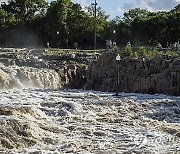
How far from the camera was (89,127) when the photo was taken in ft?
59.6

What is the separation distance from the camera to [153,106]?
79.9 ft

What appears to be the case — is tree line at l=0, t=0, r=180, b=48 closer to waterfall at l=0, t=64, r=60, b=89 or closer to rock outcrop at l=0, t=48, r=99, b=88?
rock outcrop at l=0, t=48, r=99, b=88

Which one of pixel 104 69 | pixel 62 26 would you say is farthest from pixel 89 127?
pixel 62 26

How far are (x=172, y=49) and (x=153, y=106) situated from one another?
30.7 ft

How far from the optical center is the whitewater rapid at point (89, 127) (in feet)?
50.3

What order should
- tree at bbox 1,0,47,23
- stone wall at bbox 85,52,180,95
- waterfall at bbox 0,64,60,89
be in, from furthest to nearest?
tree at bbox 1,0,47,23 → waterfall at bbox 0,64,60,89 → stone wall at bbox 85,52,180,95

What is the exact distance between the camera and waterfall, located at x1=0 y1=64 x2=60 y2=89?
109ft

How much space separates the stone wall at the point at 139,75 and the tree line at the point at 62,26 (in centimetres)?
1574

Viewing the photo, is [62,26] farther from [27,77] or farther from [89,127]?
[89,127]

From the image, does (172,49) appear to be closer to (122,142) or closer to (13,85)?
(13,85)

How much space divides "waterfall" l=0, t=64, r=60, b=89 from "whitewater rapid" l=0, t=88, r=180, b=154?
27.7 ft

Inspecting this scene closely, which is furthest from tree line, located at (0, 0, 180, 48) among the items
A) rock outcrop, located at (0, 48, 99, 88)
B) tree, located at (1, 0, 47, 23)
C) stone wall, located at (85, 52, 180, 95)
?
stone wall, located at (85, 52, 180, 95)

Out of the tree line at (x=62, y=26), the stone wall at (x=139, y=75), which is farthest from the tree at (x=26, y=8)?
the stone wall at (x=139, y=75)

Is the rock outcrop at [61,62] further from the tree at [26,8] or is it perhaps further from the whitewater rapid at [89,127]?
the tree at [26,8]
